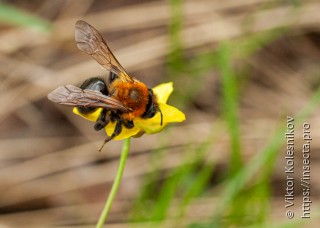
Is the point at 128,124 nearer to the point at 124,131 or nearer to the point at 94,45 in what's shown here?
the point at 124,131

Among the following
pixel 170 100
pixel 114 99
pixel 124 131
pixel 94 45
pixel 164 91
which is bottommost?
pixel 124 131

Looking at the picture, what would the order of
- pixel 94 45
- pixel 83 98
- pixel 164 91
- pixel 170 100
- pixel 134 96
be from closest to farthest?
1. pixel 83 98
2. pixel 134 96
3. pixel 164 91
4. pixel 94 45
5. pixel 170 100

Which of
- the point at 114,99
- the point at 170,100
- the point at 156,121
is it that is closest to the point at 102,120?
the point at 114,99

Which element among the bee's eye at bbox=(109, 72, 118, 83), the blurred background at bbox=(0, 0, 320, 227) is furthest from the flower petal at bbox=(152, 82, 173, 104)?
the blurred background at bbox=(0, 0, 320, 227)

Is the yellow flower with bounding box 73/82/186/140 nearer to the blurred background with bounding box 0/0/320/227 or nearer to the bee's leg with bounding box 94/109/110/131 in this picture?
the bee's leg with bounding box 94/109/110/131

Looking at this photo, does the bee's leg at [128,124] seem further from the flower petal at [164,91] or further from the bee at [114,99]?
the flower petal at [164,91]

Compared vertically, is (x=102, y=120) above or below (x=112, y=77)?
below

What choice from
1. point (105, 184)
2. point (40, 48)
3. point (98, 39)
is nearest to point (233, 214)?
point (98, 39)
